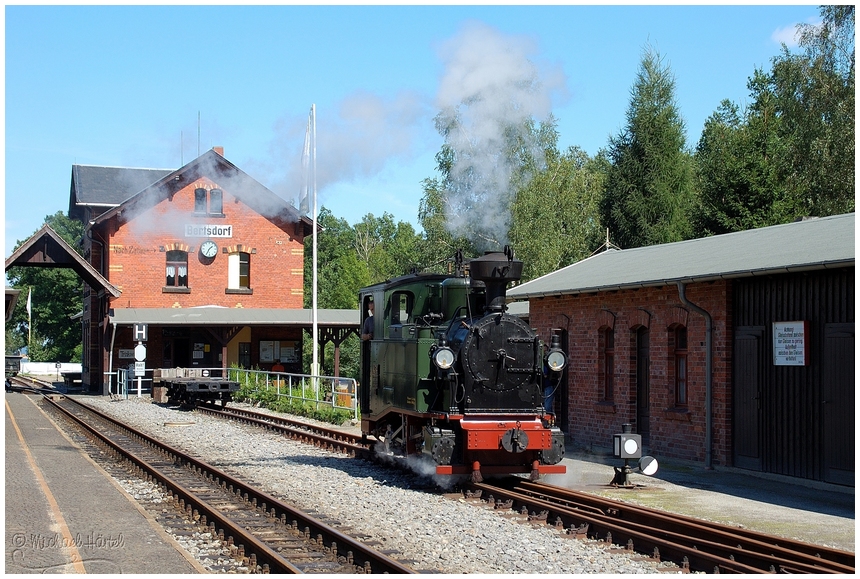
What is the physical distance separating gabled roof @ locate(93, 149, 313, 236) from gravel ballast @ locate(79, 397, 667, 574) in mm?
18565

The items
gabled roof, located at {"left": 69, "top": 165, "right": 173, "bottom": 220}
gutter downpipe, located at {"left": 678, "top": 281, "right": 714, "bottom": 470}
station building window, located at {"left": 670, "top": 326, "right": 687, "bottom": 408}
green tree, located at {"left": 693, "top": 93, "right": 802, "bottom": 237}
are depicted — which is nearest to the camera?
gutter downpipe, located at {"left": 678, "top": 281, "right": 714, "bottom": 470}

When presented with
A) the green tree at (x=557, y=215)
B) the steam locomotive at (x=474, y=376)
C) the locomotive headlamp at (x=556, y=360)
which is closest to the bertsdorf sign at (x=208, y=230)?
the green tree at (x=557, y=215)

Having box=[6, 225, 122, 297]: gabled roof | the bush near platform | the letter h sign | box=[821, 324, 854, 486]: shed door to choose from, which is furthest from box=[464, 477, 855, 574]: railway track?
box=[6, 225, 122, 297]: gabled roof

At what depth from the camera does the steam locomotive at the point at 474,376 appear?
1213 centimetres

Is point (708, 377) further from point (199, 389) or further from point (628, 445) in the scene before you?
point (199, 389)

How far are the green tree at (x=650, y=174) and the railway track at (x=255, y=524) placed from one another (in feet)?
105

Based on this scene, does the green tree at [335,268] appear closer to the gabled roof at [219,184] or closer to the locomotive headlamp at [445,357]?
the gabled roof at [219,184]

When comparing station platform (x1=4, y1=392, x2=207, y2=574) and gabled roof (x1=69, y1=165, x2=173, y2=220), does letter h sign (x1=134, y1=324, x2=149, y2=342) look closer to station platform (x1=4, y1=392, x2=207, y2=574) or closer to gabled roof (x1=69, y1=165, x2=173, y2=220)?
gabled roof (x1=69, y1=165, x2=173, y2=220)

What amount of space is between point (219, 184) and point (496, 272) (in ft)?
91.8

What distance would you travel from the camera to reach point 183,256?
128ft

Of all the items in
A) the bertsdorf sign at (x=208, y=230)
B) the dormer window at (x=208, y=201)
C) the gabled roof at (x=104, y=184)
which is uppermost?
the gabled roof at (x=104, y=184)

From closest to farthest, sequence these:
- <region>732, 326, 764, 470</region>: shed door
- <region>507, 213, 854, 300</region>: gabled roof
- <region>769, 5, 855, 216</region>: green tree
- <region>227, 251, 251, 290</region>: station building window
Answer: <region>507, 213, 854, 300</region>: gabled roof
<region>732, 326, 764, 470</region>: shed door
<region>769, 5, 855, 216</region>: green tree
<region>227, 251, 251, 290</region>: station building window

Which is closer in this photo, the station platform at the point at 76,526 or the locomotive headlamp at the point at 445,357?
the station platform at the point at 76,526

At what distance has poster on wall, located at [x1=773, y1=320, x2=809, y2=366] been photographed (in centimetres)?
1289
